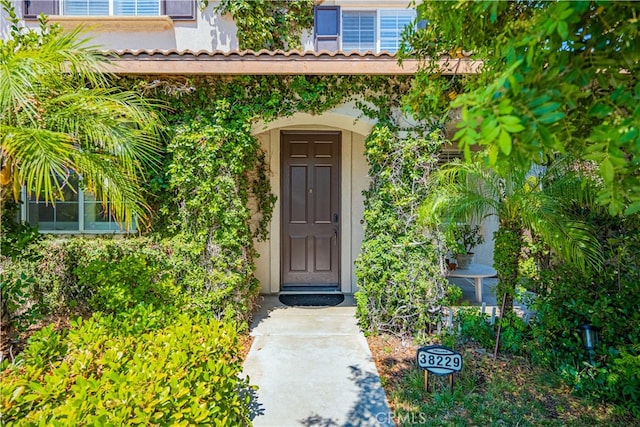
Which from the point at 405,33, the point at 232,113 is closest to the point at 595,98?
the point at 405,33

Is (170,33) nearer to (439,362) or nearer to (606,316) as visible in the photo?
(439,362)

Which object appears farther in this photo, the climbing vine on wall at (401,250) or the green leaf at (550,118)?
the climbing vine on wall at (401,250)

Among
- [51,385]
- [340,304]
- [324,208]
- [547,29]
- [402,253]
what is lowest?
[340,304]

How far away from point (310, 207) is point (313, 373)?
3596 millimetres

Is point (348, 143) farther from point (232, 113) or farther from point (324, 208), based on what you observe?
point (232, 113)

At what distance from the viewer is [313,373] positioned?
12.8ft

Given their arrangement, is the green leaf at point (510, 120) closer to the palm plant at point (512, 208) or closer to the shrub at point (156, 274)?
the palm plant at point (512, 208)

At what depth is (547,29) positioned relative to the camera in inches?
46.1

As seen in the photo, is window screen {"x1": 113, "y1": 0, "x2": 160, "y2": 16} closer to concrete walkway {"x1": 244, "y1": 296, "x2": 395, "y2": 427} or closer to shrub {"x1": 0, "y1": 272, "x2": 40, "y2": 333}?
shrub {"x1": 0, "y1": 272, "x2": 40, "y2": 333}

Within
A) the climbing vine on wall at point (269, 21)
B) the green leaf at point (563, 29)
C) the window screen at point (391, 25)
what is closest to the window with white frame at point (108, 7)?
the climbing vine on wall at point (269, 21)

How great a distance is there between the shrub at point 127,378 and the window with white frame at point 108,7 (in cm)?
645

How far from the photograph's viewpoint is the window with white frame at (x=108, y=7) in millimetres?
6852

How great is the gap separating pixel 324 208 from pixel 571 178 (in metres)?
4.12

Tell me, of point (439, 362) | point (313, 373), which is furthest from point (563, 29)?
point (313, 373)
